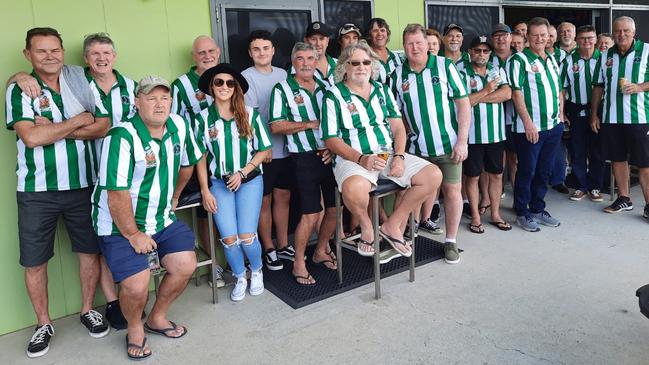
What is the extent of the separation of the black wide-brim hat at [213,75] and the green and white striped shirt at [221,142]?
12 centimetres

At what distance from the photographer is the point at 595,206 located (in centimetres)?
495

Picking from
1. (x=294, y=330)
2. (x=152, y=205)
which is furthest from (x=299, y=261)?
(x=152, y=205)

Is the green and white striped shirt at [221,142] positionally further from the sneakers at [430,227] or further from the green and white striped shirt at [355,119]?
the sneakers at [430,227]

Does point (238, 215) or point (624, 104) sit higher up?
point (624, 104)

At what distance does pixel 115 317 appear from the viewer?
10.0 feet

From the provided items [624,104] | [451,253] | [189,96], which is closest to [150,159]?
[189,96]

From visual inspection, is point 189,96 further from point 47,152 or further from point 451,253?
point 451,253

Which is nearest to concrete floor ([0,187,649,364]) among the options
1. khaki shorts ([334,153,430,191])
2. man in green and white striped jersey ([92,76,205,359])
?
man in green and white striped jersey ([92,76,205,359])

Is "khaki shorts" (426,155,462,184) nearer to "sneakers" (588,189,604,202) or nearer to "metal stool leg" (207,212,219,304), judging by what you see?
"metal stool leg" (207,212,219,304)

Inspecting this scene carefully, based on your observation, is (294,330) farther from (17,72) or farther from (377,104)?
(17,72)

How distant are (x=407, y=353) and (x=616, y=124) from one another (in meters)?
3.09

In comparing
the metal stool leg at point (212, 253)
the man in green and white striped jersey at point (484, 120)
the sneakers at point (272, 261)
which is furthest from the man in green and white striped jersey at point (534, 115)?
the metal stool leg at point (212, 253)

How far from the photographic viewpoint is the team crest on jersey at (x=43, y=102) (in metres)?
2.80

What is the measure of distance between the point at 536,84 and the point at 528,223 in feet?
3.54
